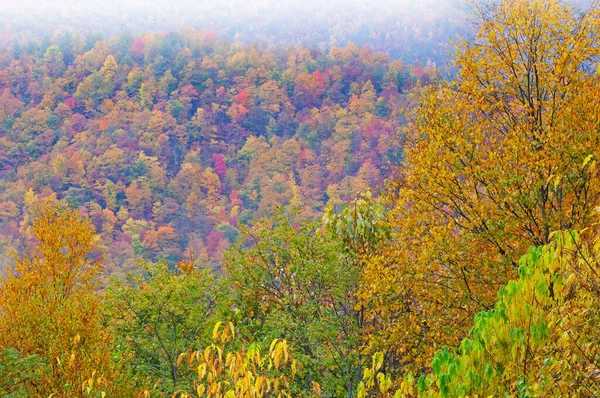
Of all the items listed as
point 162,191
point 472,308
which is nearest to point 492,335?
point 472,308

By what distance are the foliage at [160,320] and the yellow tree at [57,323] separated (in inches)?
45.8

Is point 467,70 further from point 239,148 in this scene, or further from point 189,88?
point 189,88

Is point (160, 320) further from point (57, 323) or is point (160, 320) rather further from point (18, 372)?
point (18, 372)

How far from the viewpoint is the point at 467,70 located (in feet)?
39.1

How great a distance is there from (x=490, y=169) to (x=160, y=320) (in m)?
9.11

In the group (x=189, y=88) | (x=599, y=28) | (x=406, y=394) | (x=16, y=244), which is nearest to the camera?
(x=406, y=394)

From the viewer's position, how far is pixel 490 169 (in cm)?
1110

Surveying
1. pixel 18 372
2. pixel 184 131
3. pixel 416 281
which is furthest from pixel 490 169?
pixel 184 131

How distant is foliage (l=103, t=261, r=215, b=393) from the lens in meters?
16.0

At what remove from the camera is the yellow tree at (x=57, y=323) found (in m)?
10.7

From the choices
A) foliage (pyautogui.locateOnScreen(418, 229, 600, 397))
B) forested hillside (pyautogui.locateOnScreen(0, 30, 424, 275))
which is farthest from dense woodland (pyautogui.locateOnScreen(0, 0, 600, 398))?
forested hillside (pyautogui.locateOnScreen(0, 30, 424, 275))

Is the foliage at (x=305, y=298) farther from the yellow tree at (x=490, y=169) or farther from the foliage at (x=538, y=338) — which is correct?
the foliage at (x=538, y=338)

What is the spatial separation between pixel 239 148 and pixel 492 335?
444ft

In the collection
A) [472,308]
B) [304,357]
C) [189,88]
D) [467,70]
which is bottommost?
[189,88]
